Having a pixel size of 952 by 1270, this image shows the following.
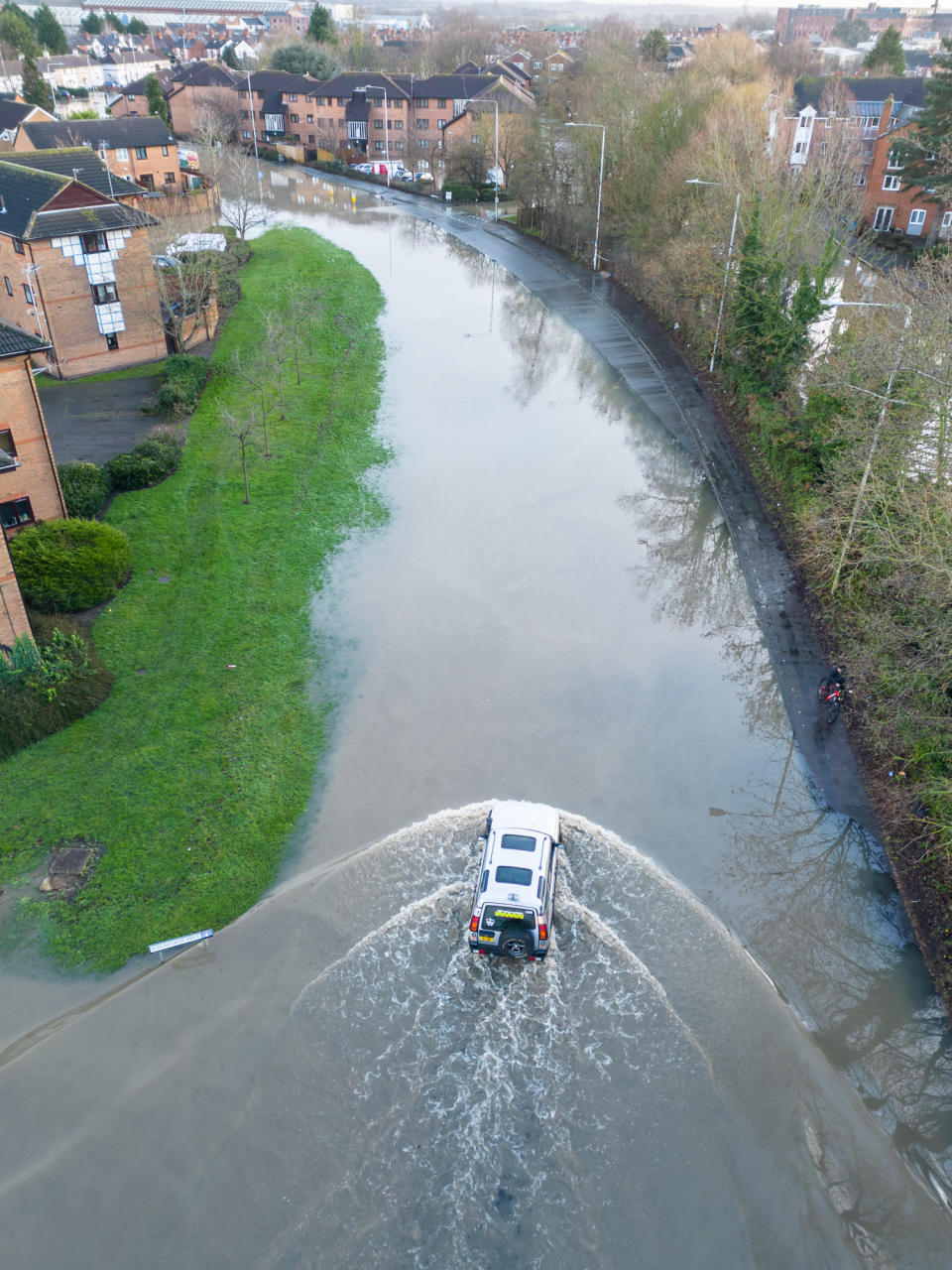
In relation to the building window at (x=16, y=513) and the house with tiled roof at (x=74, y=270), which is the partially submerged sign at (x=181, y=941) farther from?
the house with tiled roof at (x=74, y=270)

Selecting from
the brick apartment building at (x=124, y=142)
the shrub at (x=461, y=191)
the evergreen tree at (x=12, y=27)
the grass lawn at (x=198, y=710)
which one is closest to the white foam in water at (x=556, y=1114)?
the grass lawn at (x=198, y=710)

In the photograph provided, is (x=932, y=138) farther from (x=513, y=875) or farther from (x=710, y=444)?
(x=513, y=875)

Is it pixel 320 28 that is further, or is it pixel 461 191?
pixel 320 28

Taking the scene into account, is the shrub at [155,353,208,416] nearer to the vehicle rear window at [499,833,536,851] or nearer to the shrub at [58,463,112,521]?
the shrub at [58,463,112,521]

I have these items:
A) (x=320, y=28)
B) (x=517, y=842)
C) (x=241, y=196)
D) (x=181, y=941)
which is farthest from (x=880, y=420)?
(x=320, y=28)

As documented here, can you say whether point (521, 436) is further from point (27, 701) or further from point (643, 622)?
point (27, 701)

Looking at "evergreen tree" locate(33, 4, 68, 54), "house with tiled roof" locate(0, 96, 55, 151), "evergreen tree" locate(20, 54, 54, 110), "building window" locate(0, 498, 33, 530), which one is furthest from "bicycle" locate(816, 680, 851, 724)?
"evergreen tree" locate(33, 4, 68, 54)
